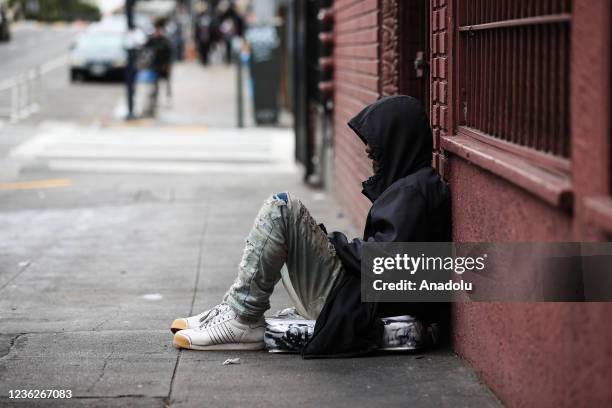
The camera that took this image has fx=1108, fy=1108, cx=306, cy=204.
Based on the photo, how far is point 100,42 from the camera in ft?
105

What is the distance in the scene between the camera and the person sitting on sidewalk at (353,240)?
5109 millimetres

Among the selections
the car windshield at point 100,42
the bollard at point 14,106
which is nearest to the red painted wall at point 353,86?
the bollard at point 14,106

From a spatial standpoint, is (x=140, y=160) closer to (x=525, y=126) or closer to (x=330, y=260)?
(x=330, y=260)

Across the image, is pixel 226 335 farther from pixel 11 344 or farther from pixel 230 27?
pixel 230 27

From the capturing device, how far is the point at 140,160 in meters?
15.2

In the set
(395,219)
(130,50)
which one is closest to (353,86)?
(395,219)

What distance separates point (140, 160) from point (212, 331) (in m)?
9.90

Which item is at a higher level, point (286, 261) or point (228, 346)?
point (286, 261)

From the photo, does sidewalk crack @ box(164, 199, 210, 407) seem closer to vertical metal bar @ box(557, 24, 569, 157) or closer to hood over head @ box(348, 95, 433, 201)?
hood over head @ box(348, 95, 433, 201)

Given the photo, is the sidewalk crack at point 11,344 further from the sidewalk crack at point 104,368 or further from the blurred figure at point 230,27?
the blurred figure at point 230,27

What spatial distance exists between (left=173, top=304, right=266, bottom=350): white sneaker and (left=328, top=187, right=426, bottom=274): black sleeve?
2.19ft

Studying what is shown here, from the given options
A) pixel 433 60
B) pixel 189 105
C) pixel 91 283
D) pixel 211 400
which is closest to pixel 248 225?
pixel 91 283

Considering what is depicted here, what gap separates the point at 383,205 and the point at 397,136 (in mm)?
346

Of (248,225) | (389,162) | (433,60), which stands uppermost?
(433,60)
